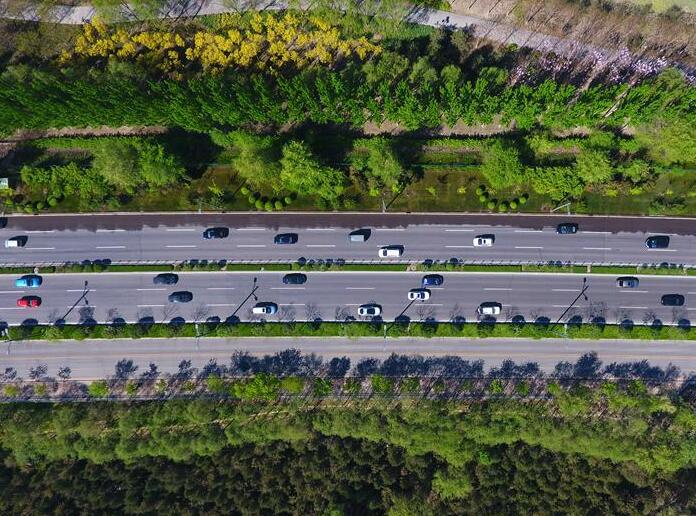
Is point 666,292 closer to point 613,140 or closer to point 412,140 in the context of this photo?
point 613,140

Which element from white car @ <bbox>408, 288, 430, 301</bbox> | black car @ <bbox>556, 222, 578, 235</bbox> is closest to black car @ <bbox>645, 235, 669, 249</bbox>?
black car @ <bbox>556, 222, 578, 235</bbox>

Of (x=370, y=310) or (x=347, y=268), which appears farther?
(x=347, y=268)

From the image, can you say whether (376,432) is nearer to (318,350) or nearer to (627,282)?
(318,350)

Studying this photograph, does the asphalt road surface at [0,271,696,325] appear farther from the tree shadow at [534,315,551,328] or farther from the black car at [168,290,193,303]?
the black car at [168,290,193,303]

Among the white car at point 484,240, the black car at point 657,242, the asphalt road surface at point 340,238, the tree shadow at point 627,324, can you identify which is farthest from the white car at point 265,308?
the black car at point 657,242

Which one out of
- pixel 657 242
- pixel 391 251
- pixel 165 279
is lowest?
pixel 165 279

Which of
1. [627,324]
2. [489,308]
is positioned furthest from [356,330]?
[627,324]
